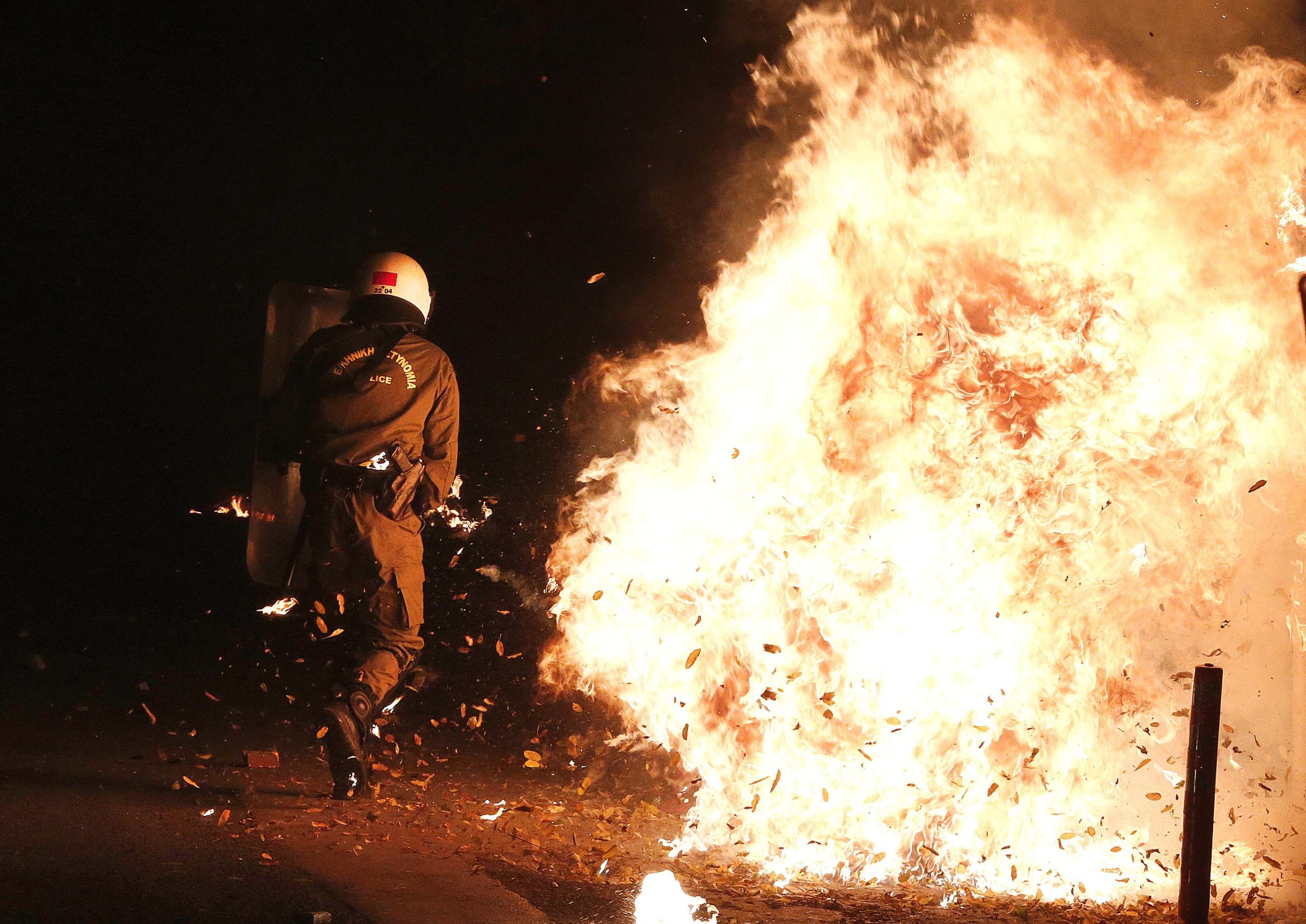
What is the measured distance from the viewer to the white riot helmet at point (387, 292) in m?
5.61

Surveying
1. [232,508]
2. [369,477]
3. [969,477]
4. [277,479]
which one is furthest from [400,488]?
[232,508]

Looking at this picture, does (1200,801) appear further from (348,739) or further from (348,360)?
(348,360)

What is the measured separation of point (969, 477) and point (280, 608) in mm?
7045

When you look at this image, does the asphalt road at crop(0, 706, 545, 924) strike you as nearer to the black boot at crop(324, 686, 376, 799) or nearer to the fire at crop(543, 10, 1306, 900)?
the black boot at crop(324, 686, 376, 799)

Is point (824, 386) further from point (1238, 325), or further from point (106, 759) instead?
point (106, 759)

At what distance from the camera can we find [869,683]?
198 inches

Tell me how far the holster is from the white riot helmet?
85 centimetres

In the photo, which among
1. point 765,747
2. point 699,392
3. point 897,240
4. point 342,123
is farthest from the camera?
point 342,123

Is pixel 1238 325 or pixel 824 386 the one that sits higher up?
Result: pixel 1238 325

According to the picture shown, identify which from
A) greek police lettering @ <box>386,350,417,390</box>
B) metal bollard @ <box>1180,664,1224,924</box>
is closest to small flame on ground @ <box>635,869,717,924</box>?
metal bollard @ <box>1180,664,1224,924</box>

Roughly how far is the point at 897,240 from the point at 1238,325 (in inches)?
72.4

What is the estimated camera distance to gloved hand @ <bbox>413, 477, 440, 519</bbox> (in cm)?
529

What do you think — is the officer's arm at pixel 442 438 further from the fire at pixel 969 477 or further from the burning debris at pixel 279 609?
the burning debris at pixel 279 609

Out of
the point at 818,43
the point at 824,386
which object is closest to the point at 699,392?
the point at 824,386
